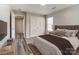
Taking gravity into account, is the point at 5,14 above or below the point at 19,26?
above

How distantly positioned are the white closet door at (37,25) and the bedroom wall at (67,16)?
0.24m

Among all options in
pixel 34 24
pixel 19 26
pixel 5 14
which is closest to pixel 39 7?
pixel 34 24

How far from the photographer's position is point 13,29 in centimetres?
192

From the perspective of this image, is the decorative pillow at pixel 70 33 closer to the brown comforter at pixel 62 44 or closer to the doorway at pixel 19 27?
the brown comforter at pixel 62 44

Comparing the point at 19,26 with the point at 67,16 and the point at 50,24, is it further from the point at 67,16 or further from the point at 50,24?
the point at 67,16

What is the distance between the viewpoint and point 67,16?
6.02 ft

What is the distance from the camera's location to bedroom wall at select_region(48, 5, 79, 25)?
5.77ft

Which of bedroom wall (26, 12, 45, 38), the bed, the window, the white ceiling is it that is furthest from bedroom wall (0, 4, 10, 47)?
the window

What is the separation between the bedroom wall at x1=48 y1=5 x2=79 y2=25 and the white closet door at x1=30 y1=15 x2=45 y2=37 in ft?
0.80

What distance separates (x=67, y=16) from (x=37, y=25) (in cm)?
57

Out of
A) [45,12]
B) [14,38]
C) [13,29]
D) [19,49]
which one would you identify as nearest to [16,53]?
[19,49]

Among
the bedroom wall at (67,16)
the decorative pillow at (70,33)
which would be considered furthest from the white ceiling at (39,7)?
the decorative pillow at (70,33)

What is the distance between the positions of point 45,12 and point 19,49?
82 cm

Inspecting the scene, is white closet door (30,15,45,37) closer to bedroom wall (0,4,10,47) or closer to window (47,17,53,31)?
window (47,17,53,31)
